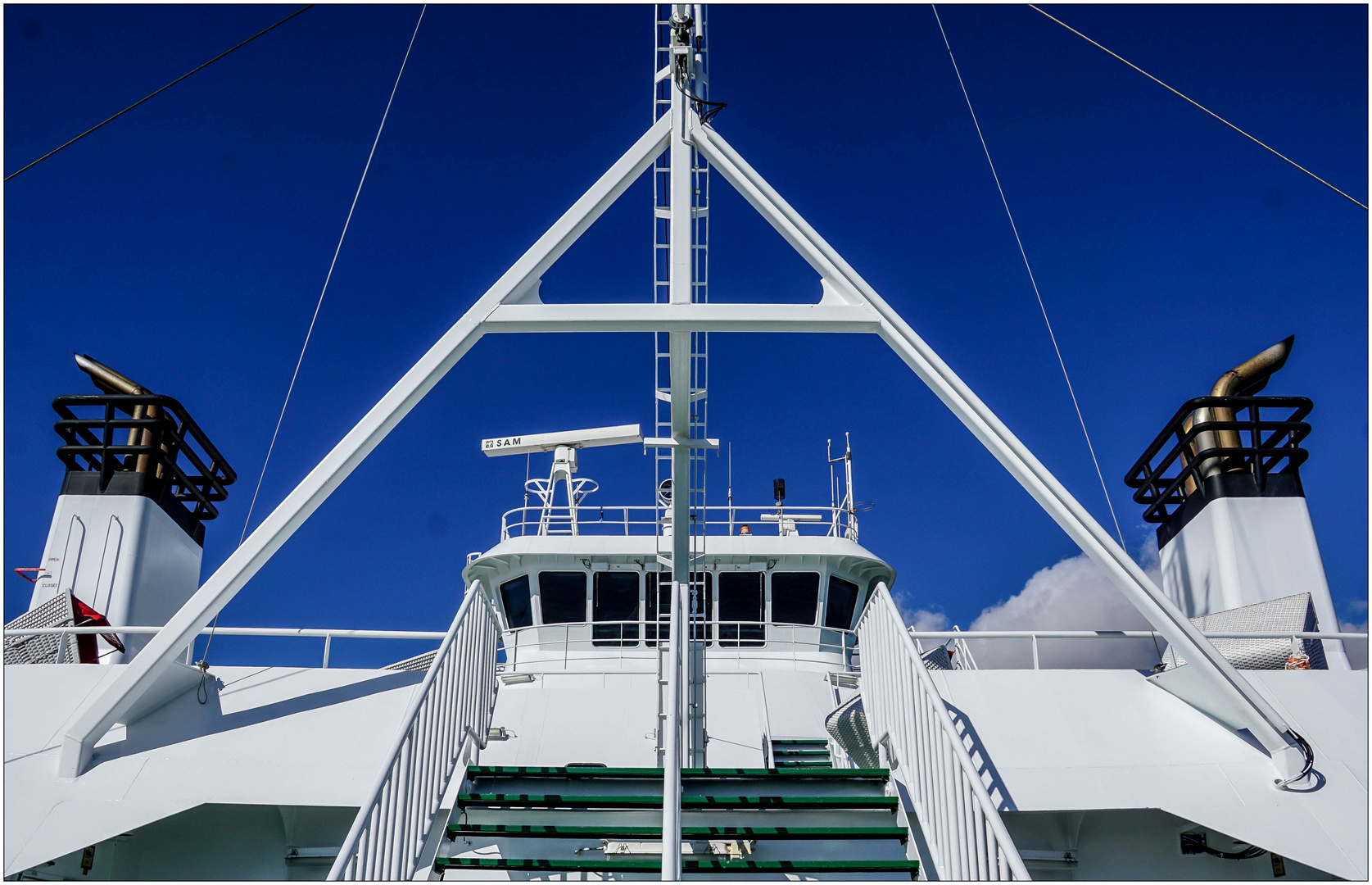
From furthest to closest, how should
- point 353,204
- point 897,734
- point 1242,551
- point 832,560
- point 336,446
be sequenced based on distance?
point 832,560
point 1242,551
point 353,204
point 336,446
point 897,734

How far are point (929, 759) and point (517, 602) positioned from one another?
757 cm

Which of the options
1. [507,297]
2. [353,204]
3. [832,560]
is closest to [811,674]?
[832,560]

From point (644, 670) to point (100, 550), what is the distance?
19.5 ft

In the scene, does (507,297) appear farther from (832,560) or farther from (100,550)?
(832,560)

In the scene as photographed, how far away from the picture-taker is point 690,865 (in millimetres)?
5039

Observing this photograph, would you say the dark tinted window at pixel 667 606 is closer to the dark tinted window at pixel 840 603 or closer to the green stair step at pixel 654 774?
the dark tinted window at pixel 840 603

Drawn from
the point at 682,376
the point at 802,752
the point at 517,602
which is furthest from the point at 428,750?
the point at 517,602

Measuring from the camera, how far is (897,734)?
6047 mm

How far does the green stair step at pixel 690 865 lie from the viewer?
504cm

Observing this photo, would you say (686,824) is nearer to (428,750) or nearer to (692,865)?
(692,865)

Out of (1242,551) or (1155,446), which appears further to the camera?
(1155,446)

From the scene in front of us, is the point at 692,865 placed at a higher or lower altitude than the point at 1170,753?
lower

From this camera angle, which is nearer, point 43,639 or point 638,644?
point 43,639

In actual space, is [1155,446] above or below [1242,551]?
above
